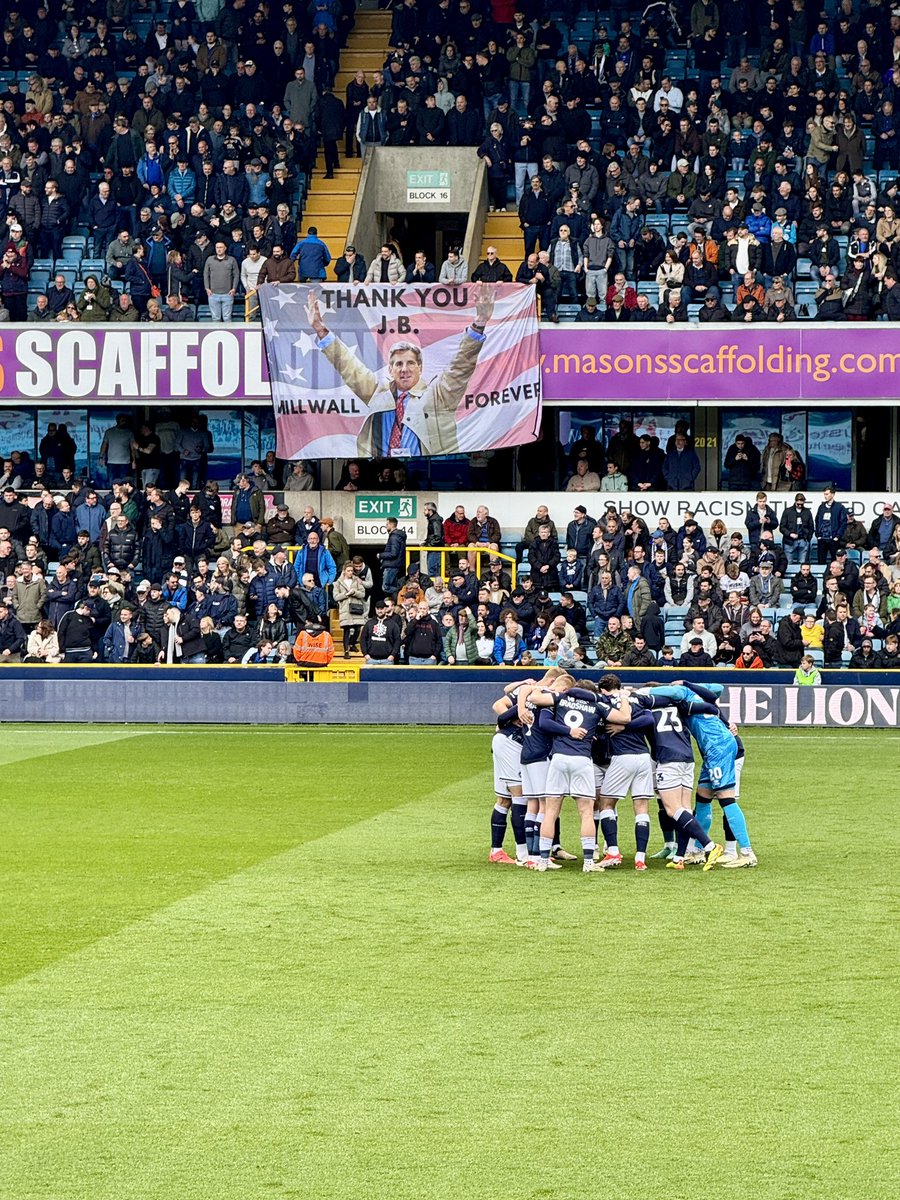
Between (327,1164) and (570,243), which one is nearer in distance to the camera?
(327,1164)

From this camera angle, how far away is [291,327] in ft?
111

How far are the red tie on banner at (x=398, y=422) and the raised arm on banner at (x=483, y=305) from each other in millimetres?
1849

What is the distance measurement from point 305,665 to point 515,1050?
20721 mm

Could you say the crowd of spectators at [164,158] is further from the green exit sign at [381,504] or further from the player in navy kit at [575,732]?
the player in navy kit at [575,732]

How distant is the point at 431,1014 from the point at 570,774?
460 centimetres

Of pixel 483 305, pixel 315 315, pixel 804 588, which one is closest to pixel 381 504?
pixel 315 315

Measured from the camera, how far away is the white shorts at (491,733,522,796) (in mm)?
14812

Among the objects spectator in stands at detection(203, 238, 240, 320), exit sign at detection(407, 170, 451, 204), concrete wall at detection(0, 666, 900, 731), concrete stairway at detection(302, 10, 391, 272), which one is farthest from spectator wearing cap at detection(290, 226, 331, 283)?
concrete wall at detection(0, 666, 900, 731)

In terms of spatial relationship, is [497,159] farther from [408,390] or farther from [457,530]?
[457,530]

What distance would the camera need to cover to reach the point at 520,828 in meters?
15.2

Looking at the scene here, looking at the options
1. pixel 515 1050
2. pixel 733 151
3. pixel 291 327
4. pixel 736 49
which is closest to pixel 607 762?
pixel 515 1050

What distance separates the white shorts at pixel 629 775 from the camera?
48.0 feet

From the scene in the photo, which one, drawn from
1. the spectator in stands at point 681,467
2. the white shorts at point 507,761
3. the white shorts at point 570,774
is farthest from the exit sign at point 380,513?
the white shorts at point 570,774

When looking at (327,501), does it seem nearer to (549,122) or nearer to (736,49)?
(549,122)
